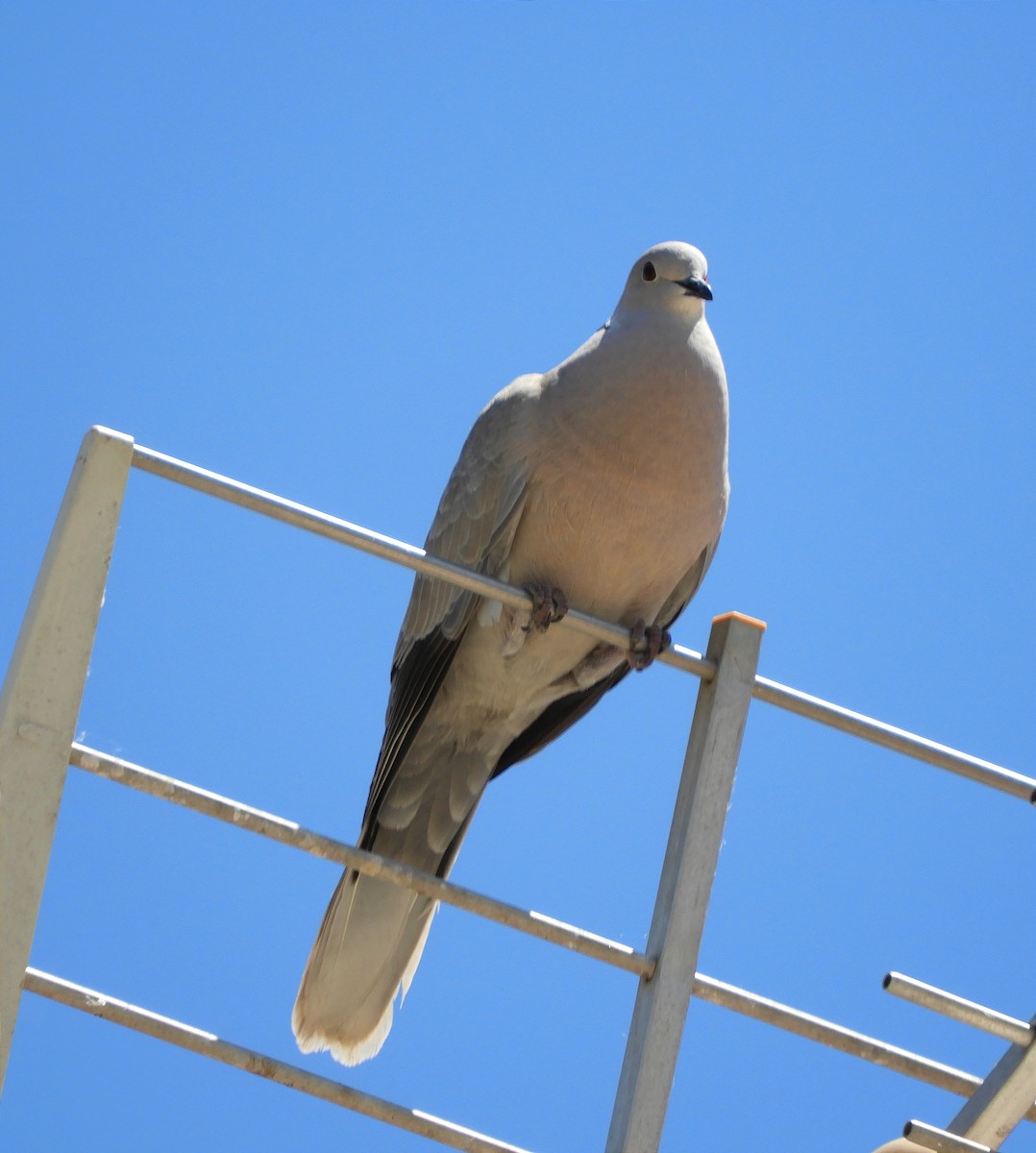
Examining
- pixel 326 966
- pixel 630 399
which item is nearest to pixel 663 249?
pixel 630 399

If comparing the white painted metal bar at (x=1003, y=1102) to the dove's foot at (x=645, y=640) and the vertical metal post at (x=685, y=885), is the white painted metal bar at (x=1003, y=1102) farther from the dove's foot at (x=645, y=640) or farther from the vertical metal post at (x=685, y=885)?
the dove's foot at (x=645, y=640)

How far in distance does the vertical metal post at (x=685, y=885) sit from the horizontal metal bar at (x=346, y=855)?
6cm

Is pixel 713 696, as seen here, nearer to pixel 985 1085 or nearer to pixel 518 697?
pixel 985 1085

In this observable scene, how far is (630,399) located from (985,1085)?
2.18 meters

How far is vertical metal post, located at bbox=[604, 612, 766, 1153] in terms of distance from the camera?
2676 mm

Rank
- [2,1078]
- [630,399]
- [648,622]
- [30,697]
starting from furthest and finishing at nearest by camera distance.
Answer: [648,622] < [630,399] < [30,697] < [2,1078]

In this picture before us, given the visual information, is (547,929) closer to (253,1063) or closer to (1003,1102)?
(253,1063)

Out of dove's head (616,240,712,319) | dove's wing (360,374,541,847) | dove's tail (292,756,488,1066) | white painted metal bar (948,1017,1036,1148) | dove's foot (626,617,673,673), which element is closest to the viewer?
white painted metal bar (948,1017,1036,1148)

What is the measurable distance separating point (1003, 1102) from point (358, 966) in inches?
70.6

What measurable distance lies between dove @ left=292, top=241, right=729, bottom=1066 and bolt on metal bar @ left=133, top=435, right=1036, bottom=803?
A: 3.44 feet

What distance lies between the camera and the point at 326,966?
420 cm

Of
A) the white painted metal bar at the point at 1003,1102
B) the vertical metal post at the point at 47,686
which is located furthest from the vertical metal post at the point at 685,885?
the vertical metal post at the point at 47,686

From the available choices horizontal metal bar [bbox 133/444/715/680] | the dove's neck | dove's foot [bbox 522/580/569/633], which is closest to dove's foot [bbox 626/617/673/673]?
dove's foot [bbox 522/580/569/633]

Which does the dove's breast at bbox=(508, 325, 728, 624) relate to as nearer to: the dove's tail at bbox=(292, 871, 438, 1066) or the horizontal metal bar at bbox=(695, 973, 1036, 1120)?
the dove's tail at bbox=(292, 871, 438, 1066)
